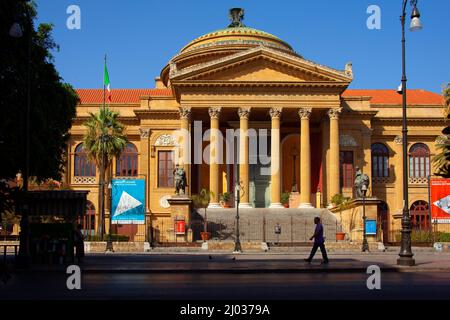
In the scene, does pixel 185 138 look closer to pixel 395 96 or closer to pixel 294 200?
pixel 294 200

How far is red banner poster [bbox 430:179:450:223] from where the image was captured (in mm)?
42406

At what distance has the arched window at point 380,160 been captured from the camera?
2276 inches

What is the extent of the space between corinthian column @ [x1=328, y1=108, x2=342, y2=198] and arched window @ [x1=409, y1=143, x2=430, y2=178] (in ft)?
36.2

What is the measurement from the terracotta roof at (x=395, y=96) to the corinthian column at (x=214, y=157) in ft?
61.0

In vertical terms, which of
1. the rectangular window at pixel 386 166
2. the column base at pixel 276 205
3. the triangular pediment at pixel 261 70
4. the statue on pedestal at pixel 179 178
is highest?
the triangular pediment at pixel 261 70

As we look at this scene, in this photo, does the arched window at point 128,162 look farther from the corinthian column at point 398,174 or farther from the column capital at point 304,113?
the corinthian column at point 398,174

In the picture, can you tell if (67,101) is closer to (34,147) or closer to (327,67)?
(34,147)

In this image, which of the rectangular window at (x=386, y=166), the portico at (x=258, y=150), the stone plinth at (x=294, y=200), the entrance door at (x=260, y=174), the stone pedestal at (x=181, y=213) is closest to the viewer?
the stone pedestal at (x=181, y=213)

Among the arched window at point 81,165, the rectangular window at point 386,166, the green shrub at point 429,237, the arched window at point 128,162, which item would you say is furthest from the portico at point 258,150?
the arched window at point 81,165

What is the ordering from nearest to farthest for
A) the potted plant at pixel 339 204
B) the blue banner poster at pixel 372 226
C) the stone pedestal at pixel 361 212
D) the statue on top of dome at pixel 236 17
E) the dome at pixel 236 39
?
the blue banner poster at pixel 372 226 → the stone pedestal at pixel 361 212 → the potted plant at pixel 339 204 → the dome at pixel 236 39 → the statue on top of dome at pixel 236 17

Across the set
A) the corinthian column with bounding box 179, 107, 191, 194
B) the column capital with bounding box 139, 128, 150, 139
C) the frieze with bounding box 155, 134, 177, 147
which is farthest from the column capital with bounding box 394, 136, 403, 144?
the column capital with bounding box 139, 128, 150, 139

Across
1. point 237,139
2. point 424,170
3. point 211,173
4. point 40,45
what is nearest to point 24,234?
point 40,45

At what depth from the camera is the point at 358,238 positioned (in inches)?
1655
